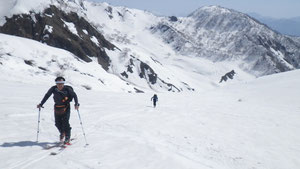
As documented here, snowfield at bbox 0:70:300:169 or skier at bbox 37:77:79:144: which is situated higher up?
skier at bbox 37:77:79:144

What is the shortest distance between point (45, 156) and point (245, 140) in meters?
10.1

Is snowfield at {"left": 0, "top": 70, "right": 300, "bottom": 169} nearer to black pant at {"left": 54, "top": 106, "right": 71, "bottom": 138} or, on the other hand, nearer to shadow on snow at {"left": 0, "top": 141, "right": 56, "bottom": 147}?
shadow on snow at {"left": 0, "top": 141, "right": 56, "bottom": 147}

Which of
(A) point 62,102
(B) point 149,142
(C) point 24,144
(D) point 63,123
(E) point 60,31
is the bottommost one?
(B) point 149,142

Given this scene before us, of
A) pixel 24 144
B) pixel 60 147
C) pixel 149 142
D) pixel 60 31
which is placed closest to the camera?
pixel 60 147

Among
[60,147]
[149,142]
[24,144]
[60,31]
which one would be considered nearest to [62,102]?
[60,147]

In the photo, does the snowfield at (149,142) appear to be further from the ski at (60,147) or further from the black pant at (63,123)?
the black pant at (63,123)

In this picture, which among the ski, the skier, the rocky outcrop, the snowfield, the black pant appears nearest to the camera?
the snowfield

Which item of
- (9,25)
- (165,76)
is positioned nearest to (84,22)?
(9,25)

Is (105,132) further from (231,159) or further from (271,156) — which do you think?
(271,156)

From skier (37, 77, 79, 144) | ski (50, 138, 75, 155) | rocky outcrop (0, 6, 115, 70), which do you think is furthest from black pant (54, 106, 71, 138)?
rocky outcrop (0, 6, 115, 70)

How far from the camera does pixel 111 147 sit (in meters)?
9.75

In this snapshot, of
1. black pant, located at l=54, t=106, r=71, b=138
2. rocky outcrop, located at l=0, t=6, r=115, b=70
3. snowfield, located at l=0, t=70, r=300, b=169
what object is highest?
rocky outcrop, located at l=0, t=6, r=115, b=70

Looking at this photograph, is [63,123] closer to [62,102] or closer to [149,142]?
[62,102]

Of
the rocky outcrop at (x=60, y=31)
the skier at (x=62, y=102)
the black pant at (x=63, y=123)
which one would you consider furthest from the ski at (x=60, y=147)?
the rocky outcrop at (x=60, y=31)
